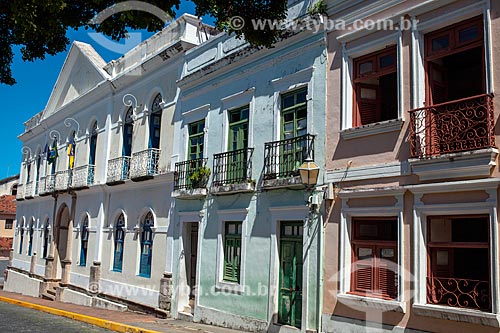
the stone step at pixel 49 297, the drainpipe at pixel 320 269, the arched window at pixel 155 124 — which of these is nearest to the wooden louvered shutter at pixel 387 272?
the drainpipe at pixel 320 269

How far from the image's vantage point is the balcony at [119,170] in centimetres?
1781

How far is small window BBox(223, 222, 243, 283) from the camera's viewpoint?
12.6m

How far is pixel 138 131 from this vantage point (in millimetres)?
17516

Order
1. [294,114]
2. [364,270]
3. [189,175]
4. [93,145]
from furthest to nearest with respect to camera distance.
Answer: [93,145] → [189,175] → [294,114] → [364,270]

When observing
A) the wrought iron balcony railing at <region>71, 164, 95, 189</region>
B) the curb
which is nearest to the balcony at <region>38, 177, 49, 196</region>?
the wrought iron balcony railing at <region>71, 164, 95, 189</region>

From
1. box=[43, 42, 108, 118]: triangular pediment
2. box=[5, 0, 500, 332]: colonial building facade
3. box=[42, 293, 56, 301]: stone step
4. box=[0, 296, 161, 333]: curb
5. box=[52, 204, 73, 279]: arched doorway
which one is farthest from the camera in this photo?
box=[52, 204, 73, 279]: arched doorway

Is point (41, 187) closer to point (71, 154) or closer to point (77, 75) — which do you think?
point (71, 154)

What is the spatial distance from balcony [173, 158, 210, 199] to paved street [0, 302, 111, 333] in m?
3.83

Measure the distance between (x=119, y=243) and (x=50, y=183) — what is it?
793 centimetres

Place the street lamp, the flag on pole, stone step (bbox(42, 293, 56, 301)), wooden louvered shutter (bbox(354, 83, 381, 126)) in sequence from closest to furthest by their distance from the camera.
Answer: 1. wooden louvered shutter (bbox(354, 83, 381, 126))
2. the street lamp
3. stone step (bbox(42, 293, 56, 301))
4. the flag on pole

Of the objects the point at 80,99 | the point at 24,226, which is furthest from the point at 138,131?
the point at 24,226

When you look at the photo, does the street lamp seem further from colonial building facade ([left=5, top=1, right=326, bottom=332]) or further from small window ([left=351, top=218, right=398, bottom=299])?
small window ([left=351, top=218, right=398, bottom=299])

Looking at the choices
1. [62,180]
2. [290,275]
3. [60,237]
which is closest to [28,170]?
[60,237]

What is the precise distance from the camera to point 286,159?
1129 centimetres
